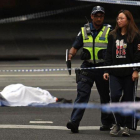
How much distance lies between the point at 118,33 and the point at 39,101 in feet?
10.6

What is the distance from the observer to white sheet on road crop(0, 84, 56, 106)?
10.6 m

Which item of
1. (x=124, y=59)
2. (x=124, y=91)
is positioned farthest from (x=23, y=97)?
(x=124, y=59)

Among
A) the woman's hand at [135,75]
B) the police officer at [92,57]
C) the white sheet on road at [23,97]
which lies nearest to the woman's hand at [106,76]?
the police officer at [92,57]

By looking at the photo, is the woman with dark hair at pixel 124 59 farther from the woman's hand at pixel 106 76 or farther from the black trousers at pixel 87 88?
the black trousers at pixel 87 88

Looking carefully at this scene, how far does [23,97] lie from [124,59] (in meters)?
3.26

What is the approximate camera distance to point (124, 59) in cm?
788

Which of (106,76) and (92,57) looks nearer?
(106,76)

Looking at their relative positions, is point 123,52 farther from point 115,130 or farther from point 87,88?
point 115,130

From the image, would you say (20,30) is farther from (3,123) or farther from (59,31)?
(3,123)

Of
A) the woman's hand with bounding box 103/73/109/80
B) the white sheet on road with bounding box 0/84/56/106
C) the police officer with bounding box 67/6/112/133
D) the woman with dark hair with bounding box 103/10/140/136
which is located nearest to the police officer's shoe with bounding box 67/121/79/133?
the police officer with bounding box 67/6/112/133

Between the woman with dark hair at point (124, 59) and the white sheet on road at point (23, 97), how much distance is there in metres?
2.98

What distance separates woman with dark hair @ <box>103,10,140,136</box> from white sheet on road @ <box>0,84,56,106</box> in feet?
9.79

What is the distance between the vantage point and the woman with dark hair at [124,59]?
7.85 m

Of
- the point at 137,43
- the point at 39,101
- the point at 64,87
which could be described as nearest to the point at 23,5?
the point at 64,87
